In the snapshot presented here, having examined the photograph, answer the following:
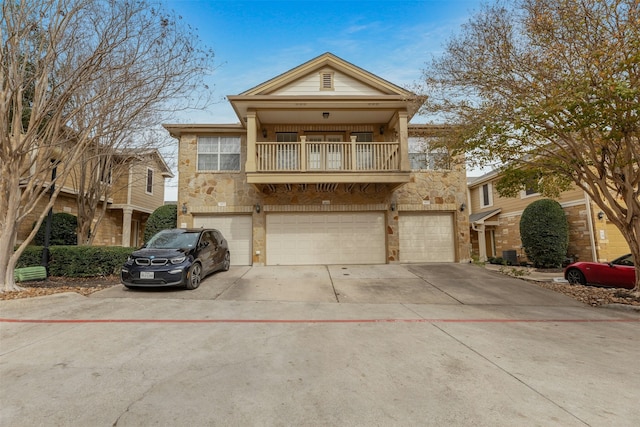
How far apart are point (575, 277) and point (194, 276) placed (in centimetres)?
1189

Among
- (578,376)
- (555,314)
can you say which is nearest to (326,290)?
(555,314)

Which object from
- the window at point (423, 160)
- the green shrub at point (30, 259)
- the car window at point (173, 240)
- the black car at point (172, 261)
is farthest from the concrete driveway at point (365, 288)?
the window at point (423, 160)

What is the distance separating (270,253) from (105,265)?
533 cm

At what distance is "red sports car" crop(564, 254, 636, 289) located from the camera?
9.55m

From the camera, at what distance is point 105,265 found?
9.99 m

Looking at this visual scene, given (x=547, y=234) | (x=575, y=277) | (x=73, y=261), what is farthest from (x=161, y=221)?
(x=547, y=234)

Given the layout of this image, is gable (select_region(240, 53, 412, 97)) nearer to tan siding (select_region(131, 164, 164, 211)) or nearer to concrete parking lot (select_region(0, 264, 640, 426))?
concrete parking lot (select_region(0, 264, 640, 426))

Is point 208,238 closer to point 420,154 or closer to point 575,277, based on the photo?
point 420,154

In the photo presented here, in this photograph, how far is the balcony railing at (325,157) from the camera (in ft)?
37.7

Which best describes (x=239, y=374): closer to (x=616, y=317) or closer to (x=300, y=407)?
(x=300, y=407)

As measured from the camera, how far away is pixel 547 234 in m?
14.8

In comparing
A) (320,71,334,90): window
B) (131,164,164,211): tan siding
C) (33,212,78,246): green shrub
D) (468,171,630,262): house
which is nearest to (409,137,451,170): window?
(468,171,630,262): house

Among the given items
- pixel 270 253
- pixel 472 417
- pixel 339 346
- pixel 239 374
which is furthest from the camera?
pixel 270 253

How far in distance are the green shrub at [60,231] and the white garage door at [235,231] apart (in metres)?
5.34
